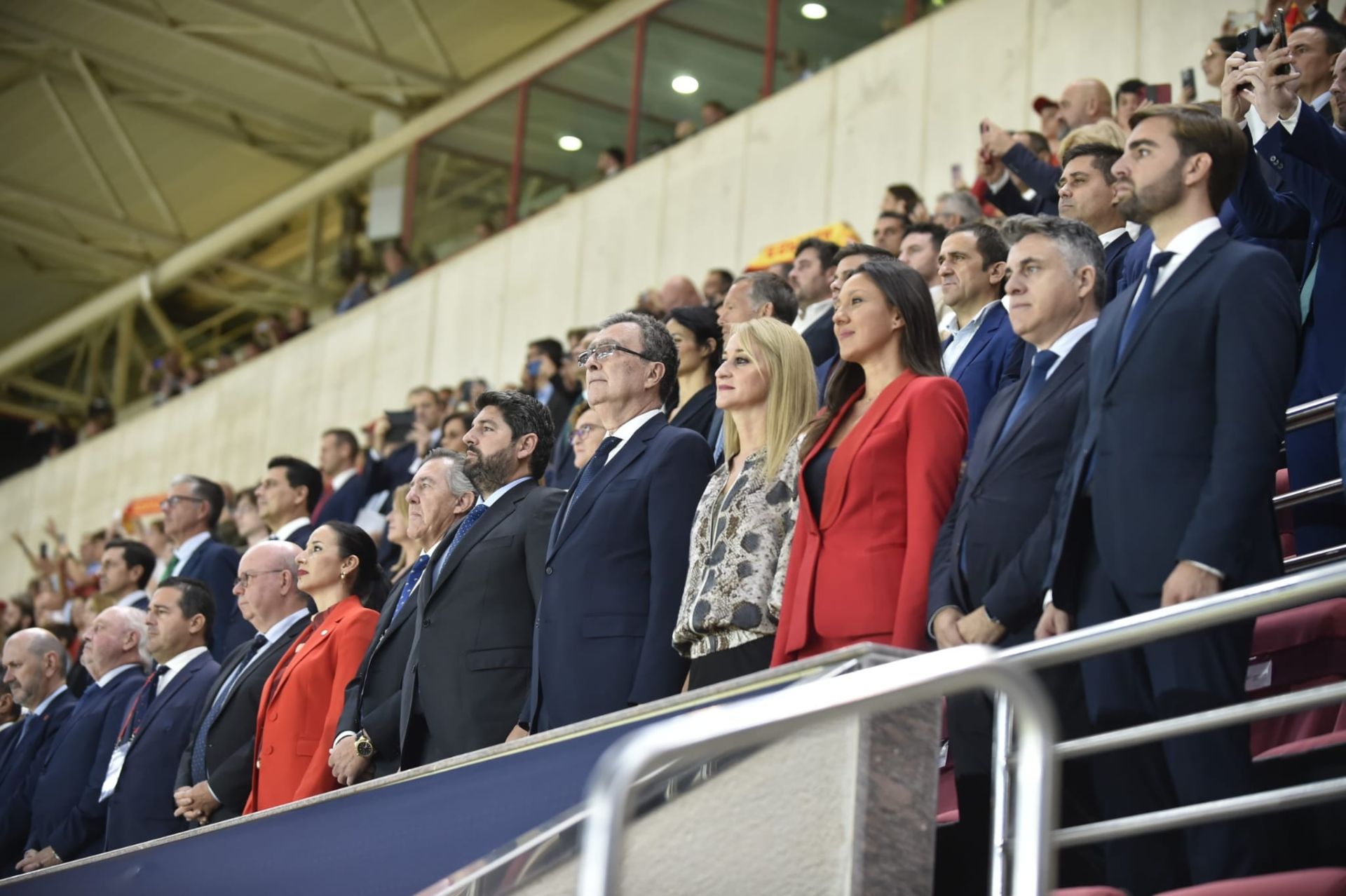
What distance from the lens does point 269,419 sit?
14.9m

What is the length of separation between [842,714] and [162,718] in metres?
4.20

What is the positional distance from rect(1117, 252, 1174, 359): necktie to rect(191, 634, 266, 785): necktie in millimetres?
3309

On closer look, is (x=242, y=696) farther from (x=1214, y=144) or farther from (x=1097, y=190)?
(x=1214, y=144)

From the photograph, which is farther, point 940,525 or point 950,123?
point 950,123

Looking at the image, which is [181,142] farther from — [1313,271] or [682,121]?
[1313,271]

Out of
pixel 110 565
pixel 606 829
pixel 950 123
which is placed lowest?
pixel 606 829

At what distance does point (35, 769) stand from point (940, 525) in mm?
4565

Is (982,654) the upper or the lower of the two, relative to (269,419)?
lower

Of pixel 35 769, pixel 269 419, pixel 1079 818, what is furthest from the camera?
pixel 269 419

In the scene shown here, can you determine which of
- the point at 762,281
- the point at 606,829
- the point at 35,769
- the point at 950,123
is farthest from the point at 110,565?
the point at 606,829

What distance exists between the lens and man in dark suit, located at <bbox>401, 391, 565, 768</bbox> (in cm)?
427

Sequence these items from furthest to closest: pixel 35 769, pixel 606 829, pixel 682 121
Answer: pixel 682 121 → pixel 35 769 → pixel 606 829

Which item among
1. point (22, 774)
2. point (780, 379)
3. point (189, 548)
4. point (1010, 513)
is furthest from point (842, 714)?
point (189, 548)

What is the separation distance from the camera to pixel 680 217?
1155 centimetres
